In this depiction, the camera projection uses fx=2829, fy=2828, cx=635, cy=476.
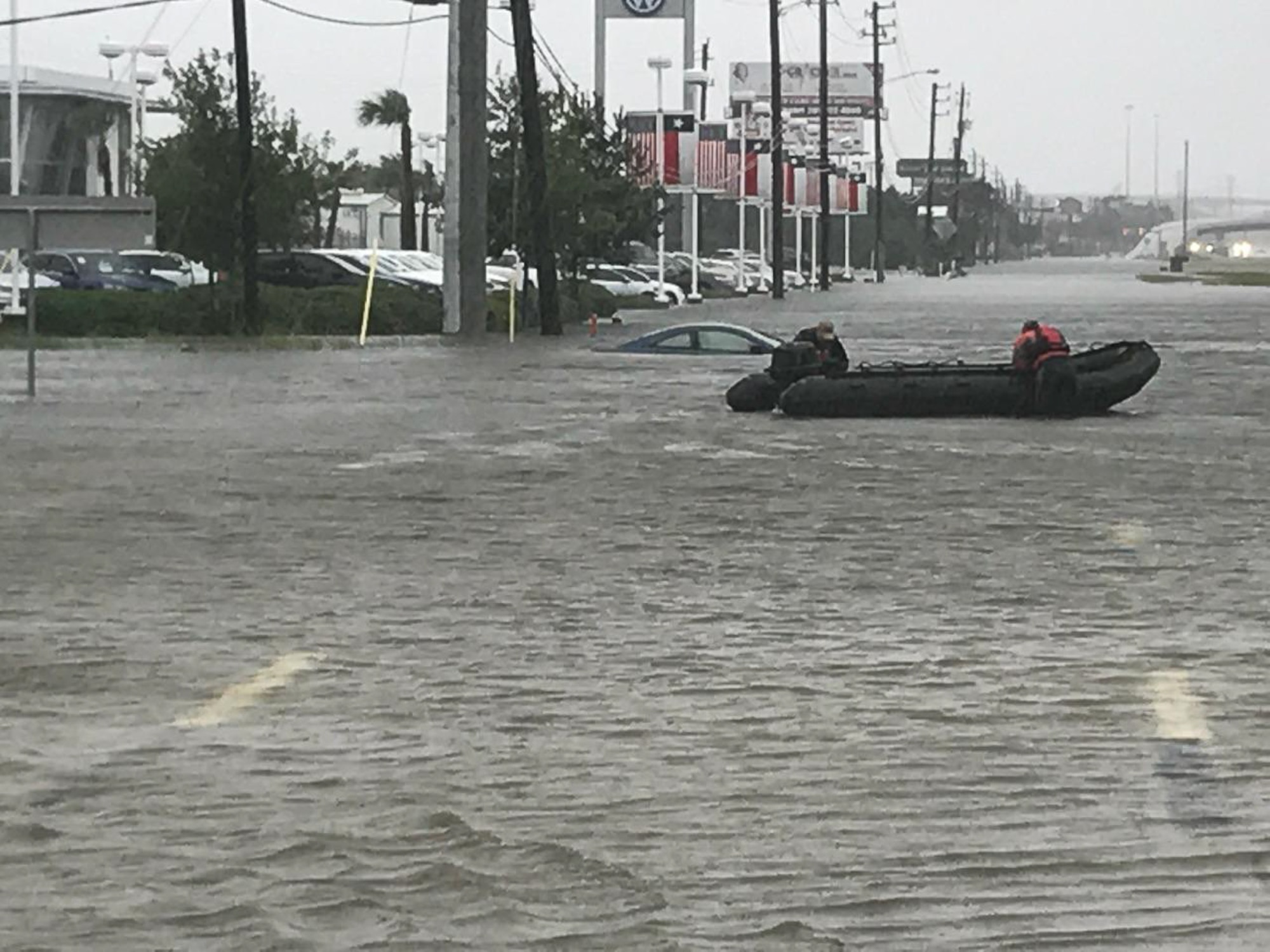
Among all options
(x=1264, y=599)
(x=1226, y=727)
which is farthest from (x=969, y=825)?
(x=1264, y=599)

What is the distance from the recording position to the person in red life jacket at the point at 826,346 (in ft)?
100

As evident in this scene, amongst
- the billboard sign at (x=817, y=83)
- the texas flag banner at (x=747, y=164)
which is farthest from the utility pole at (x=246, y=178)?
the billboard sign at (x=817, y=83)

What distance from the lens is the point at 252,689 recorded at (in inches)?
439

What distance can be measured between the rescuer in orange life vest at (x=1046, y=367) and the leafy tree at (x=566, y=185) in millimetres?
29624

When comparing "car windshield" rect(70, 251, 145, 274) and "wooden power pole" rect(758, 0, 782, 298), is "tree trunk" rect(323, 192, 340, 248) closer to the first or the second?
"wooden power pole" rect(758, 0, 782, 298)

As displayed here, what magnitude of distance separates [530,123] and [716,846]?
158 feet

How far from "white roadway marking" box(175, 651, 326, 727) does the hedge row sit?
139ft

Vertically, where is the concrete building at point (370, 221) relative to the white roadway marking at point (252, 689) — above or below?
above

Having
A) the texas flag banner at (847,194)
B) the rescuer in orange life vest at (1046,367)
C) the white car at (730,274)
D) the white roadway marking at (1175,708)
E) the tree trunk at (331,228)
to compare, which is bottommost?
the white car at (730,274)

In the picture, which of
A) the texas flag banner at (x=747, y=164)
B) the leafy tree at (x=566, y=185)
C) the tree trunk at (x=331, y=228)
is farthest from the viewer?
the tree trunk at (x=331, y=228)

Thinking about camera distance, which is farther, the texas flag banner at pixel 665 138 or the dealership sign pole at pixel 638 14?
the dealership sign pole at pixel 638 14

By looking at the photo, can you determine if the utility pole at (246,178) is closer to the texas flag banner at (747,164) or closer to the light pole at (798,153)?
the texas flag banner at (747,164)

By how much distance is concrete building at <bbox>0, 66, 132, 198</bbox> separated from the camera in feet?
342

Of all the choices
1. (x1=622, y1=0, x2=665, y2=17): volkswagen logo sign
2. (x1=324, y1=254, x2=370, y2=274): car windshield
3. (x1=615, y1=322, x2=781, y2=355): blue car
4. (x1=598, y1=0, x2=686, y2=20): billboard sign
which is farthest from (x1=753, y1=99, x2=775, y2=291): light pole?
(x1=615, y1=322, x2=781, y2=355): blue car
